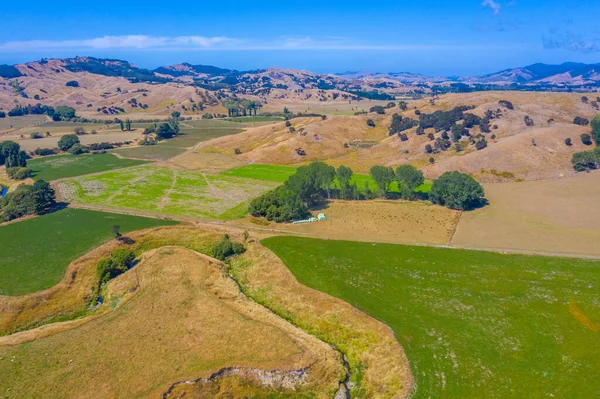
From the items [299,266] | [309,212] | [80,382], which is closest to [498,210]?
[309,212]

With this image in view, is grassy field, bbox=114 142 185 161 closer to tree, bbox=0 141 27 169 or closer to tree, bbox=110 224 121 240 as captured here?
tree, bbox=0 141 27 169

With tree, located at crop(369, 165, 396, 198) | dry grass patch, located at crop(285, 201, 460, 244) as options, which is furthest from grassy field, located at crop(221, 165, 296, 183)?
dry grass patch, located at crop(285, 201, 460, 244)

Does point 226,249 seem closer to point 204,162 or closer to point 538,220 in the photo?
point 538,220

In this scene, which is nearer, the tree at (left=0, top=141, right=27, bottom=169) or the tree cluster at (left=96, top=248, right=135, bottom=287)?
the tree cluster at (left=96, top=248, right=135, bottom=287)

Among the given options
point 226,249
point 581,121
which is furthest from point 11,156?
point 581,121

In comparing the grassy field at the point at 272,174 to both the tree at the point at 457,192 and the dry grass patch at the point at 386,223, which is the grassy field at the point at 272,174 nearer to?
the tree at the point at 457,192

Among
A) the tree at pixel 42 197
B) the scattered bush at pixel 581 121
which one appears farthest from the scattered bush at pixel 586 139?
the tree at pixel 42 197

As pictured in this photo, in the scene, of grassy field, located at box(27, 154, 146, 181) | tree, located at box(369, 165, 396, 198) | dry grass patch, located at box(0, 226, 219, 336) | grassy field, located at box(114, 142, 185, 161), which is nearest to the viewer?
dry grass patch, located at box(0, 226, 219, 336)
